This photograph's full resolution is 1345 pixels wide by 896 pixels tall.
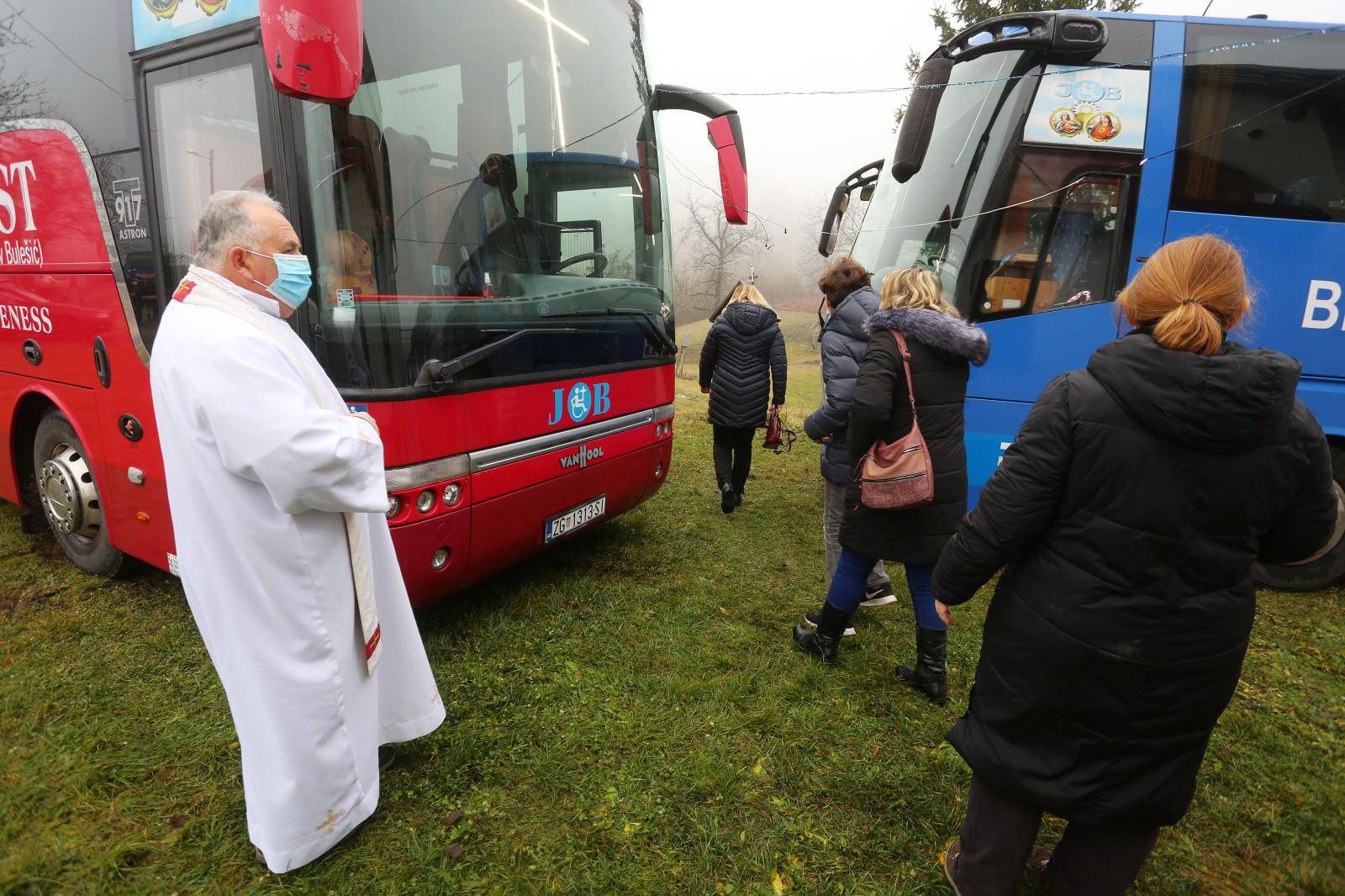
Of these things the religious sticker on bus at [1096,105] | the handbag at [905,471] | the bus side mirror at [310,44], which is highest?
the religious sticker on bus at [1096,105]

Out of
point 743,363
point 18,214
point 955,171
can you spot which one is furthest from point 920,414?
point 18,214

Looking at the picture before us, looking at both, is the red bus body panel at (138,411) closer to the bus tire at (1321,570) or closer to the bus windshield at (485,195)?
the bus windshield at (485,195)

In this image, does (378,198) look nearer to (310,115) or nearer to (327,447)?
(310,115)

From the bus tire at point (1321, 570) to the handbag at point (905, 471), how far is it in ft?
10.9

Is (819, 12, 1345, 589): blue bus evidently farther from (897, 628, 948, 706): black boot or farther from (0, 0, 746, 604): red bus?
(897, 628, 948, 706): black boot

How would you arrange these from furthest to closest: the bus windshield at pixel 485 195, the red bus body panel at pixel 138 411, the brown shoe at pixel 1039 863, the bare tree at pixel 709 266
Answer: the bare tree at pixel 709 266 → the red bus body panel at pixel 138 411 → the bus windshield at pixel 485 195 → the brown shoe at pixel 1039 863

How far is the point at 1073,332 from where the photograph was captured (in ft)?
14.4

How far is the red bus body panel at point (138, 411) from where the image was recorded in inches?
Answer: 119

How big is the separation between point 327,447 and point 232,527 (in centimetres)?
38

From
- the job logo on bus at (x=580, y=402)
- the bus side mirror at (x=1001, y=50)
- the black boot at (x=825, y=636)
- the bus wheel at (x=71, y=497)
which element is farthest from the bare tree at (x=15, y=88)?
the black boot at (x=825, y=636)

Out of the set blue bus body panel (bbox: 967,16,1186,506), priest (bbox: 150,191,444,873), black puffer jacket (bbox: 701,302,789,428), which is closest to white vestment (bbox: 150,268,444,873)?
priest (bbox: 150,191,444,873)

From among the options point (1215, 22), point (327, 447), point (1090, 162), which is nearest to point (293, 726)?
point (327, 447)

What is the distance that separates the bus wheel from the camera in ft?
12.6

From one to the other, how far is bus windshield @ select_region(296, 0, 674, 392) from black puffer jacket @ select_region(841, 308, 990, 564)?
1.55m
